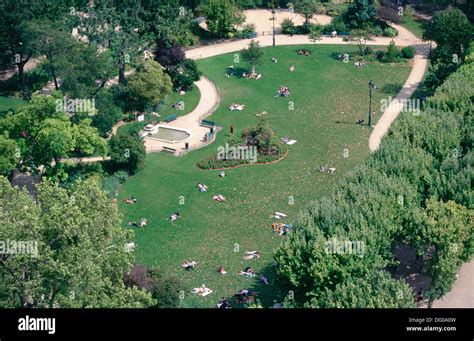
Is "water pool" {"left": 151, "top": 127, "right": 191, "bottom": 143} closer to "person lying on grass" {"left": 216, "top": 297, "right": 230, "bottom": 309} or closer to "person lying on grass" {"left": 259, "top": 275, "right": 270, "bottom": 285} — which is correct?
"person lying on grass" {"left": 259, "top": 275, "right": 270, "bottom": 285}

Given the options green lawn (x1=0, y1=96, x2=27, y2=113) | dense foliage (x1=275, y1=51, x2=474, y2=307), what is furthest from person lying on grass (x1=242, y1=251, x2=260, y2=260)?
green lawn (x1=0, y1=96, x2=27, y2=113)

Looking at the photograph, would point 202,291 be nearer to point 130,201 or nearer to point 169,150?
point 130,201

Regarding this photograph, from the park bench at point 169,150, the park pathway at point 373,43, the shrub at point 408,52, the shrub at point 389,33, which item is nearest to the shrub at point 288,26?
the park pathway at point 373,43

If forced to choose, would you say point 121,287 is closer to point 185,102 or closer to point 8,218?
point 8,218

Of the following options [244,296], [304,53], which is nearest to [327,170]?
[244,296]
